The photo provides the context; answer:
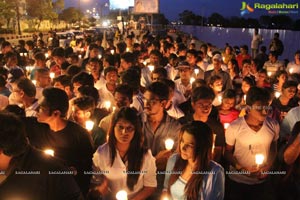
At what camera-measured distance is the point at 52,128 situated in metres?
3.92

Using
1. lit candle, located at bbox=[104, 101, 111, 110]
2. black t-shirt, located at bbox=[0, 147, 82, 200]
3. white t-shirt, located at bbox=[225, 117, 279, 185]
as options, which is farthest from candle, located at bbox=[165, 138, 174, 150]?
lit candle, located at bbox=[104, 101, 111, 110]

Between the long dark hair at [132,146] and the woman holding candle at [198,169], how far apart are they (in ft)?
1.45

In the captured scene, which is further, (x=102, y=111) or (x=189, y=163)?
(x=102, y=111)

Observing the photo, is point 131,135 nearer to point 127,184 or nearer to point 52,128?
point 127,184

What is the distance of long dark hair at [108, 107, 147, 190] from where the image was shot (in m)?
3.54

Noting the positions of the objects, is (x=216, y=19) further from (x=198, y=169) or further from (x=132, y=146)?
(x=198, y=169)

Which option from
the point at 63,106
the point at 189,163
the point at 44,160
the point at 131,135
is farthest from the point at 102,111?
the point at 44,160

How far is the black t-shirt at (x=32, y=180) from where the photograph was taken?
2572 mm

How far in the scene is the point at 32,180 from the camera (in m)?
2.59

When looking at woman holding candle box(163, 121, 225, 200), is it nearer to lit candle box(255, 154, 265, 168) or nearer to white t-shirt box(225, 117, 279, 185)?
lit candle box(255, 154, 265, 168)

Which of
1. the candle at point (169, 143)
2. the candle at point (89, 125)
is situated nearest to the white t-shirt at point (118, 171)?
the candle at point (169, 143)

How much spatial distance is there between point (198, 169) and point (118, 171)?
0.80 meters

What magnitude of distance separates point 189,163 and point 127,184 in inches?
26.4

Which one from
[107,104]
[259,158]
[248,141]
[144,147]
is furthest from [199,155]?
[107,104]
